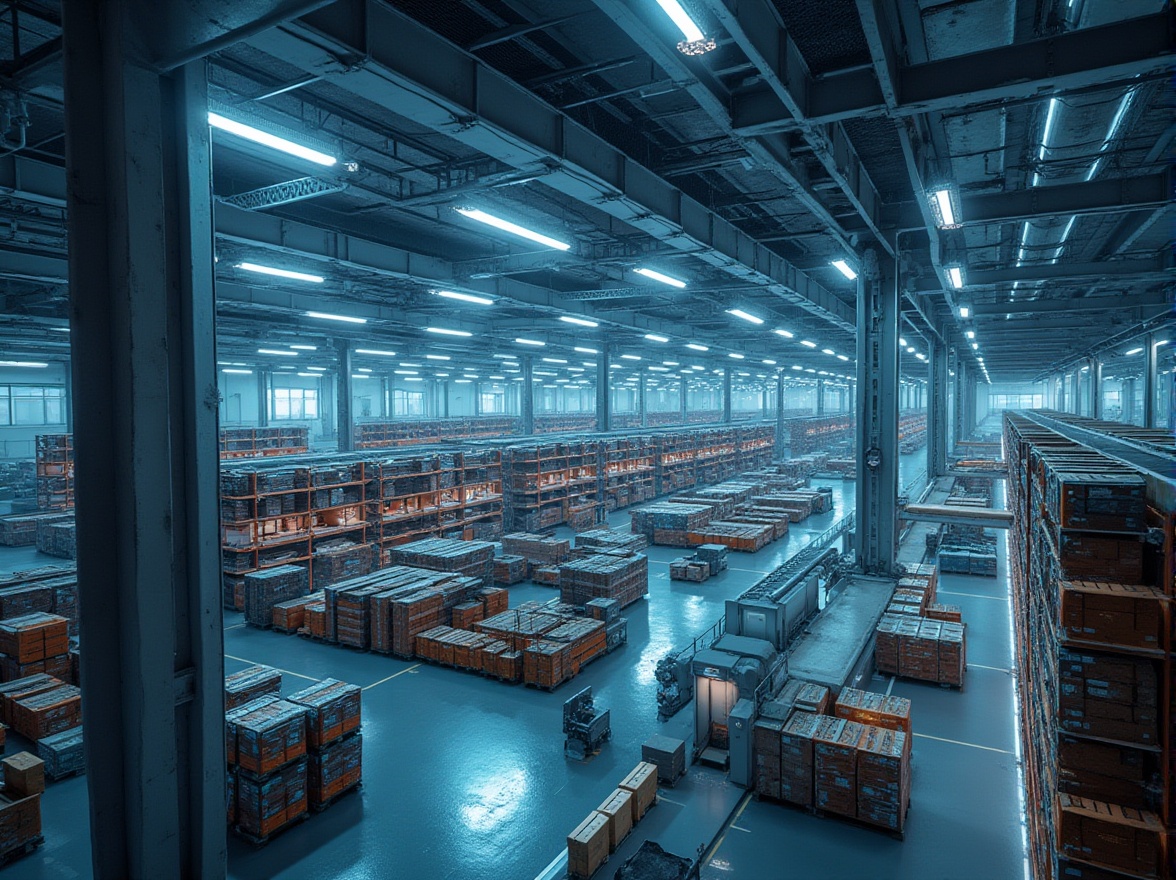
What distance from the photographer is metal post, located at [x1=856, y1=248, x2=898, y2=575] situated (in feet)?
44.5

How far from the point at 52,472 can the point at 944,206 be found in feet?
96.2

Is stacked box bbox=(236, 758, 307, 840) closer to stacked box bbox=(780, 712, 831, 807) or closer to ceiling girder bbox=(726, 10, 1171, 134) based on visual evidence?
stacked box bbox=(780, 712, 831, 807)

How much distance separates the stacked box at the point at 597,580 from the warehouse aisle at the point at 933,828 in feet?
19.5

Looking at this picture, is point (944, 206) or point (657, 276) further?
point (657, 276)

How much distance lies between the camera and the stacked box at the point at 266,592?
13.4 metres

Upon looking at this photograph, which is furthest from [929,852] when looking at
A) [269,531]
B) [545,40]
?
[269,531]

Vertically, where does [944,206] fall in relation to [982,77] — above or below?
below

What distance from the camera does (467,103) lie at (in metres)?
6.21

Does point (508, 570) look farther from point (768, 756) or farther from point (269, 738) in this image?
point (768, 756)

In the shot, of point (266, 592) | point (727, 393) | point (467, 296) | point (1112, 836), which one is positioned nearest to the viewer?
point (1112, 836)

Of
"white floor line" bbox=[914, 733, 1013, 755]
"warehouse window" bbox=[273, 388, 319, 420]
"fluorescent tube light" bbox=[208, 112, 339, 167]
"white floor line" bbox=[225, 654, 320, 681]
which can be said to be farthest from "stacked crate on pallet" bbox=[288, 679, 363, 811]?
"warehouse window" bbox=[273, 388, 319, 420]

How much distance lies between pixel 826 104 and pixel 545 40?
294cm

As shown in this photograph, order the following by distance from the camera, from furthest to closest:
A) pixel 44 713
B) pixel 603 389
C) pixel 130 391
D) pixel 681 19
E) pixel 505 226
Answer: pixel 603 389
pixel 505 226
pixel 44 713
pixel 681 19
pixel 130 391

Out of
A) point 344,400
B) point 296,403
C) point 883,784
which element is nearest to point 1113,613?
point 883,784
